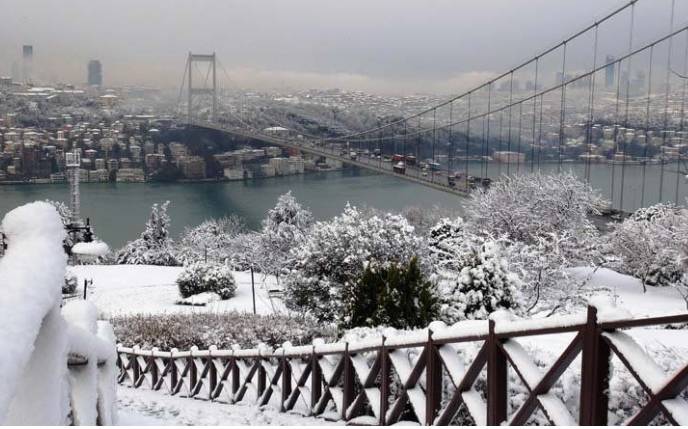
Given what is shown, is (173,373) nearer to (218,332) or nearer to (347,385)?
(218,332)

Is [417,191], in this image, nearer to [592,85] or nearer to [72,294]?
[592,85]

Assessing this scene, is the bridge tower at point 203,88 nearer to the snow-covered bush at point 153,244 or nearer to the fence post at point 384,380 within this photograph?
the snow-covered bush at point 153,244

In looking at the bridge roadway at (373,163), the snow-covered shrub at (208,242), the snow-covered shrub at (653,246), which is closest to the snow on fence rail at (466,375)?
the snow-covered shrub at (653,246)

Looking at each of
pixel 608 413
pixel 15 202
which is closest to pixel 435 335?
pixel 608 413

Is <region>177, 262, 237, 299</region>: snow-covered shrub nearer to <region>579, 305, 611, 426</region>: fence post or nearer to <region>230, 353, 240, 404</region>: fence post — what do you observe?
<region>230, 353, 240, 404</region>: fence post

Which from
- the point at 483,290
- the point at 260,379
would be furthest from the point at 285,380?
the point at 483,290
